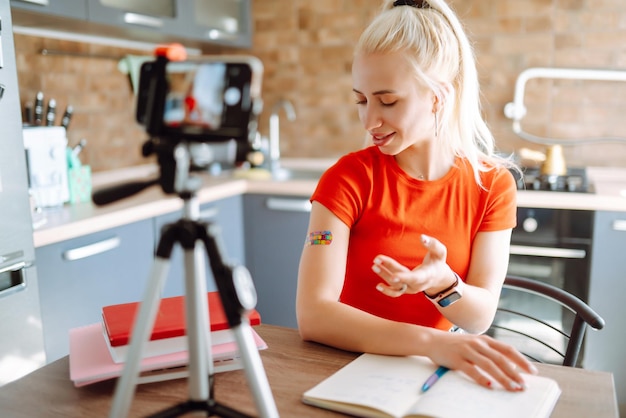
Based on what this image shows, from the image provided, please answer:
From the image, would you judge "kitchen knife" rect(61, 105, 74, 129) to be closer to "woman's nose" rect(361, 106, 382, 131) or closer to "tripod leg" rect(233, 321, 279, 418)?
"woman's nose" rect(361, 106, 382, 131)

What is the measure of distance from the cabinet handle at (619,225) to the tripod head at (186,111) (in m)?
1.97

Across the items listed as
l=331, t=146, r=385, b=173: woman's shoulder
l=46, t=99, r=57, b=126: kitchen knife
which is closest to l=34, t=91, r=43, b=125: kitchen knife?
l=46, t=99, r=57, b=126: kitchen knife

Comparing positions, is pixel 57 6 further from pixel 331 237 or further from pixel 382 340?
pixel 382 340

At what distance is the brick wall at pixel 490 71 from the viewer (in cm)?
271

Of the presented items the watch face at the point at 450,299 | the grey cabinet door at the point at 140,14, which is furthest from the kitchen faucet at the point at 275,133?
the watch face at the point at 450,299

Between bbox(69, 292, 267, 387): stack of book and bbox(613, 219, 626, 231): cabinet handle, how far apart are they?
1763 millimetres

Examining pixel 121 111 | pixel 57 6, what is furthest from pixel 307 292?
pixel 121 111

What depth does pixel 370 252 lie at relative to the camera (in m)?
1.32

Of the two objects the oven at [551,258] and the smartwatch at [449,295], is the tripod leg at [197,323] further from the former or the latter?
the oven at [551,258]

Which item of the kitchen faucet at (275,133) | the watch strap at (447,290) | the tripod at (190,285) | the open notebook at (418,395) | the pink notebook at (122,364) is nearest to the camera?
the tripod at (190,285)

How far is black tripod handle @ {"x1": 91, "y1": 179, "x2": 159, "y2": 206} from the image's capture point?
0.68 metres

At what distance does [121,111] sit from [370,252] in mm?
→ 1993

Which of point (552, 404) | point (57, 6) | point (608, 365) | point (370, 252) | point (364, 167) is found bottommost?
point (608, 365)

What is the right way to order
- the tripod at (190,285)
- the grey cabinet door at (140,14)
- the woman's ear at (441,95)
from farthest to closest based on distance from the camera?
the grey cabinet door at (140,14)
the woman's ear at (441,95)
the tripod at (190,285)
